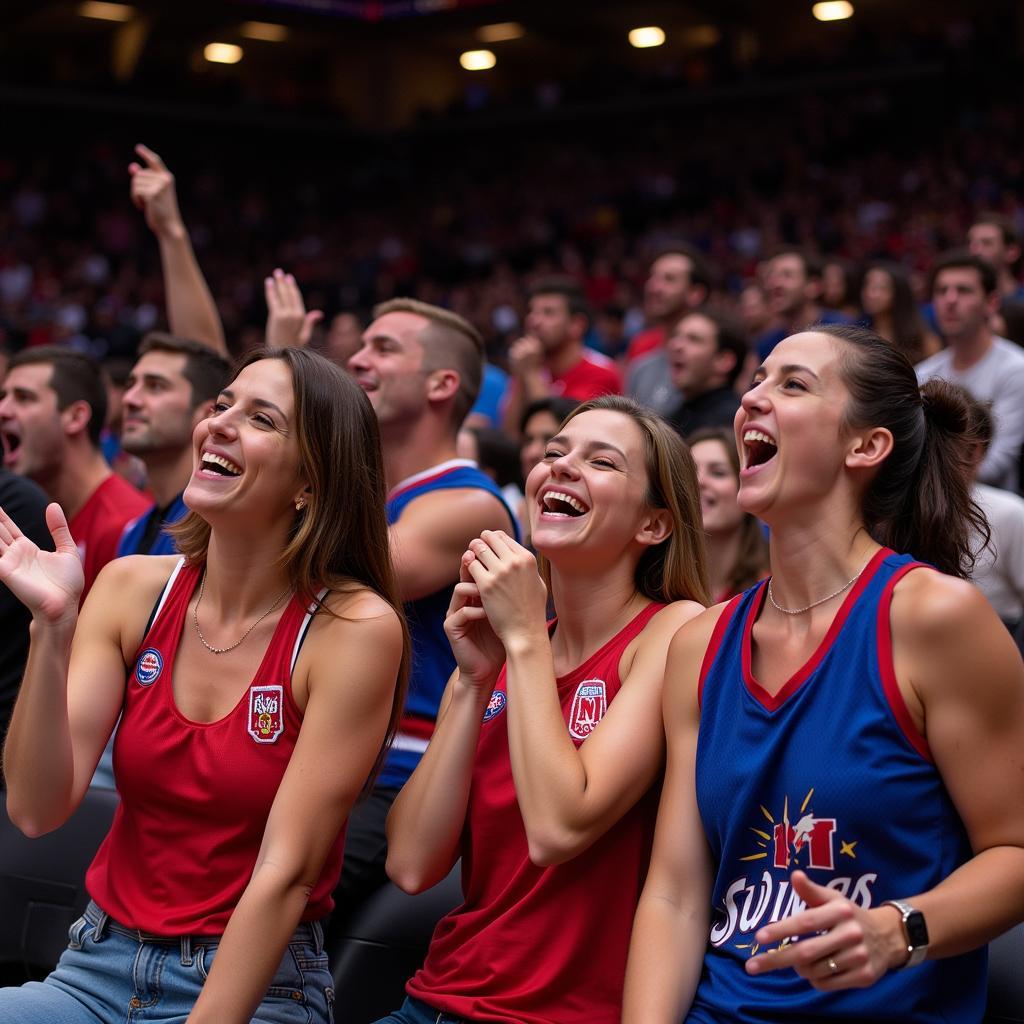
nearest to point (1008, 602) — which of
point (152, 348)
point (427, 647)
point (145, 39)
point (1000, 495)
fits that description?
point (1000, 495)

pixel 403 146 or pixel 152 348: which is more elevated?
pixel 403 146

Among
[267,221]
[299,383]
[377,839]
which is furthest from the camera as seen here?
[267,221]

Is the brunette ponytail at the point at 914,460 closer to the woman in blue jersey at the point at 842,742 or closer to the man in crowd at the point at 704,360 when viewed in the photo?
the woman in blue jersey at the point at 842,742

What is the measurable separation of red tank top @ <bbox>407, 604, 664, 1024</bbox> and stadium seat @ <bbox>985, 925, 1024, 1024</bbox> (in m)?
0.65

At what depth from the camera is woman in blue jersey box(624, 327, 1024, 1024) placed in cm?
204

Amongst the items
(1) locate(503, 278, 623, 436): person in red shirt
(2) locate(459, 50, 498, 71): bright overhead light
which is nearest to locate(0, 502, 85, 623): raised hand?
(1) locate(503, 278, 623, 436): person in red shirt

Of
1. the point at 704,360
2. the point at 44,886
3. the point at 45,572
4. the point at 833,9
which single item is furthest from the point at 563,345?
the point at 833,9

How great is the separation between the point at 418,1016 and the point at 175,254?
3.21m

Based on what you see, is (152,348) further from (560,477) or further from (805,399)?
(805,399)

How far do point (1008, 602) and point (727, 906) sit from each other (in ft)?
8.40

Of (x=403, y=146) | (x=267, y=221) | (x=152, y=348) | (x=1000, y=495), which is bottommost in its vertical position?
(x=1000, y=495)

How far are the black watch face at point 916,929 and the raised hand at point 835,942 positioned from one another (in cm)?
2

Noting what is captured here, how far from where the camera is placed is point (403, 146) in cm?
2295

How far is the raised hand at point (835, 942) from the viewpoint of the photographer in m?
1.85
